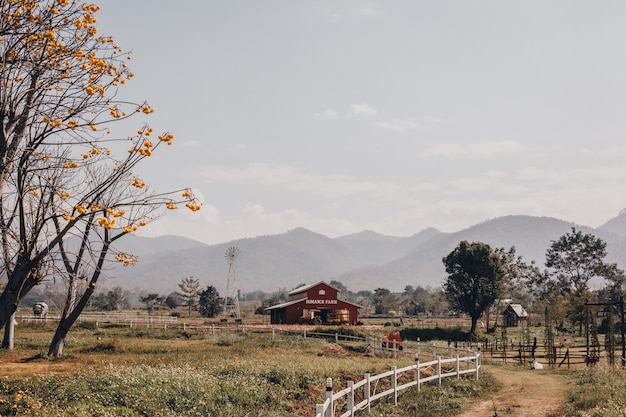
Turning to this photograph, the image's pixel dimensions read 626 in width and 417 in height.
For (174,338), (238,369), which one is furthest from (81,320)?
(238,369)

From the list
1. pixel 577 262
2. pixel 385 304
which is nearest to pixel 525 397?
pixel 577 262

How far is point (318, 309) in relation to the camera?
83250 mm

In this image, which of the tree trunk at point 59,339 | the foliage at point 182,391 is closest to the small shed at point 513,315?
the foliage at point 182,391

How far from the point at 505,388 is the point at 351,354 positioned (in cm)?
1544

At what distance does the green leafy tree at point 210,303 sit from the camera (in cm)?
13000

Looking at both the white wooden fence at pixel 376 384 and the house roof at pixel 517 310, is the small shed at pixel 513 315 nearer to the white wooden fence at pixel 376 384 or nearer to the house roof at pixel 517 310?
the house roof at pixel 517 310

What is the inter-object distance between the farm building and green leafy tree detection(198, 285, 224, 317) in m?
47.6

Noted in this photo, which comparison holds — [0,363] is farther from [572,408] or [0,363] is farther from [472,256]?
[472,256]

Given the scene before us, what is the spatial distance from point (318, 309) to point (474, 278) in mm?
21217

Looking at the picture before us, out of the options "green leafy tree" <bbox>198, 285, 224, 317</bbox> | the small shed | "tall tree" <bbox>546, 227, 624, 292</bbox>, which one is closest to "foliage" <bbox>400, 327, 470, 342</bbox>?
the small shed

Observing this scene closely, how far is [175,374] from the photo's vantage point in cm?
2273

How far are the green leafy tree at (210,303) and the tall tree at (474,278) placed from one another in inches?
2454

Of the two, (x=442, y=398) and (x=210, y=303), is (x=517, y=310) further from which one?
(x=442, y=398)

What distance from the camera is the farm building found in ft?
270
